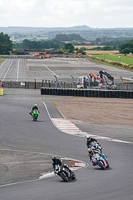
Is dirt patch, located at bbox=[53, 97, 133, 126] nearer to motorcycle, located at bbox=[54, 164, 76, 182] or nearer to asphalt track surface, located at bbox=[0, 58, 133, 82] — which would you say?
motorcycle, located at bbox=[54, 164, 76, 182]

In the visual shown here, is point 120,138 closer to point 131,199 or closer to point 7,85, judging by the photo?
point 131,199

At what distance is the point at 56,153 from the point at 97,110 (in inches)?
813

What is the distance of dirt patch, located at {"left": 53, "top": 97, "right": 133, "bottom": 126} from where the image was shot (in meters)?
41.0

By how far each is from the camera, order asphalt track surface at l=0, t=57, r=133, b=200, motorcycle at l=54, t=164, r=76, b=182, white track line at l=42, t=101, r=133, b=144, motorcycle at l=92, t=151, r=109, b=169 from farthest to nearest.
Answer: white track line at l=42, t=101, r=133, b=144 < motorcycle at l=92, t=151, r=109, b=169 < motorcycle at l=54, t=164, r=76, b=182 < asphalt track surface at l=0, t=57, r=133, b=200

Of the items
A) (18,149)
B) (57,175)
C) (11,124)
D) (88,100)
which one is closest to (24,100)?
(88,100)

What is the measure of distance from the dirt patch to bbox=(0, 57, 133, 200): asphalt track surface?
1.60 m

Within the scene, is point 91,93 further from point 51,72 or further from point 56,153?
point 51,72

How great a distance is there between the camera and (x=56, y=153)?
2648cm

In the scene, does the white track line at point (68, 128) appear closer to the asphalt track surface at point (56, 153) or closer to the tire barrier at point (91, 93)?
the asphalt track surface at point (56, 153)

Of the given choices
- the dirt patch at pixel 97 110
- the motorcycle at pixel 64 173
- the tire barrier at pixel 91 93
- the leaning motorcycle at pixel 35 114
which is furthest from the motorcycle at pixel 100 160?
the tire barrier at pixel 91 93

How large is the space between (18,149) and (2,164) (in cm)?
377

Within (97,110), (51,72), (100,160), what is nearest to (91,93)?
(97,110)

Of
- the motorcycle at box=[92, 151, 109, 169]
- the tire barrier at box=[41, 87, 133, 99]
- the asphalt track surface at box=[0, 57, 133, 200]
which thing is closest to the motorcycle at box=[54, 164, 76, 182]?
the asphalt track surface at box=[0, 57, 133, 200]

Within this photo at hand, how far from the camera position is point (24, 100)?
55.8 meters
